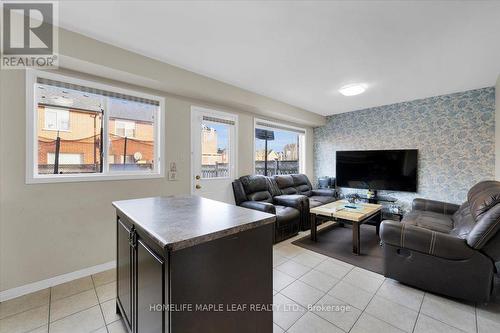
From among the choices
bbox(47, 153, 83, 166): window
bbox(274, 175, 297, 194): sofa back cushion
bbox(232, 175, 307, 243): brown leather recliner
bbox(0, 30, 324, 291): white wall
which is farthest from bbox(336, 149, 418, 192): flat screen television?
bbox(47, 153, 83, 166): window

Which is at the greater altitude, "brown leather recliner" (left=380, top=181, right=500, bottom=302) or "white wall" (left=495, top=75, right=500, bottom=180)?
"white wall" (left=495, top=75, right=500, bottom=180)

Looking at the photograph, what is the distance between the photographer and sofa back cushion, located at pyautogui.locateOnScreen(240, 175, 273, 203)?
156 inches

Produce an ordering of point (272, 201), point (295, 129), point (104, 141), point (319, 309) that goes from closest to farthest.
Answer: point (319, 309) → point (104, 141) → point (272, 201) → point (295, 129)

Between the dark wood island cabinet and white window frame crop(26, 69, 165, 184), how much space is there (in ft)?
4.56

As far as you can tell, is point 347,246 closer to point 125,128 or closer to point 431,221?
point 431,221

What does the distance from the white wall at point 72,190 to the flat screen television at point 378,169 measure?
3600mm

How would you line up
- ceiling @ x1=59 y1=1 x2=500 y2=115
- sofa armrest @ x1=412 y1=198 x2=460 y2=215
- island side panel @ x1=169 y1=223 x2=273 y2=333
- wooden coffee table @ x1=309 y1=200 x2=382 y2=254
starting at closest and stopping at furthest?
1. island side panel @ x1=169 y1=223 x2=273 y2=333
2. ceiling @ x1=59 y1=1 x2=500 y2=115
3. wooden coffee table @ x1=309 y1=200 x2=382 y2=254
4. sofa armrest @ x1=412 y1=198 x2=460 y2=215

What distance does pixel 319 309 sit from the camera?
6.18ft

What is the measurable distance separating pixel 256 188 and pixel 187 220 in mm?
2884

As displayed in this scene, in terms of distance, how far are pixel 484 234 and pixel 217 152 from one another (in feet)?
11.2

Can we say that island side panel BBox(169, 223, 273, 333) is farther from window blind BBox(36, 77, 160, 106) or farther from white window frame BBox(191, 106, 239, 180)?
window blind BBox(36, 77, 160, 106)

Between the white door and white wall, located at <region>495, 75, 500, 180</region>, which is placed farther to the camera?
the white door

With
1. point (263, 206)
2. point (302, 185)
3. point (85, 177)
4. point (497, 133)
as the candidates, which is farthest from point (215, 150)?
point (497, 133)

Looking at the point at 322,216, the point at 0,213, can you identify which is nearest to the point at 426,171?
the point at 322,216
